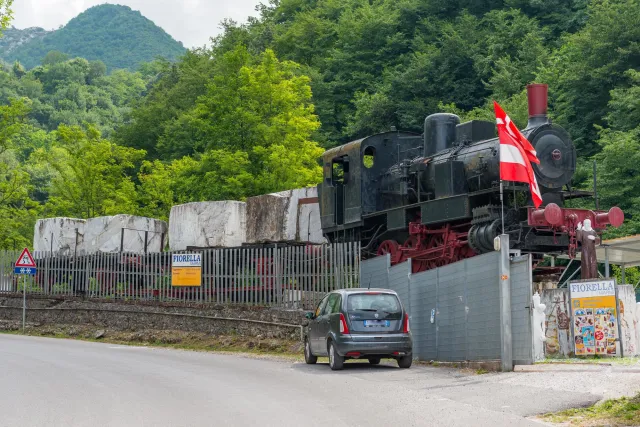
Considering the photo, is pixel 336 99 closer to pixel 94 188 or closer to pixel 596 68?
pixel 94 188

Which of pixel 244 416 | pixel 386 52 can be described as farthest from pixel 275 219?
pixel 386 52

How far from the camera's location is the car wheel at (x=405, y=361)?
15.3 m

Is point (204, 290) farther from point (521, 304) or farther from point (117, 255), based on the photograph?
point (521, 304)

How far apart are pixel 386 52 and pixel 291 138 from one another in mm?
27521

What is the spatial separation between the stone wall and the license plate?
5.85 m

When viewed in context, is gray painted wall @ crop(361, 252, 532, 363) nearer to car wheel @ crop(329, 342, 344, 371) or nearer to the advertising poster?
the advertising poster

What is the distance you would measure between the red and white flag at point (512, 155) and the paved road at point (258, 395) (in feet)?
14.3

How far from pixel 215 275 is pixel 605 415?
1625 cm

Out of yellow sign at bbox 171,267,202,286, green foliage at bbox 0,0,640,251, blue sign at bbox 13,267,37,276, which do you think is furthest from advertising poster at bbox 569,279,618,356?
green foliage at bbox 0,0,640,251

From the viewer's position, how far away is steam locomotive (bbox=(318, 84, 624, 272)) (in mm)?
18281

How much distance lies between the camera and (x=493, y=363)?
564 inches

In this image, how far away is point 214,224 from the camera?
27.2 meters

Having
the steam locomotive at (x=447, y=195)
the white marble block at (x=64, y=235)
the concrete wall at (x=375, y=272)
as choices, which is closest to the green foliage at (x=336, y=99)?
the white marble block at (x=64, y=235)

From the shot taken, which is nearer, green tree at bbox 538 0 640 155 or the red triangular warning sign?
the red triangular warning sign
